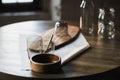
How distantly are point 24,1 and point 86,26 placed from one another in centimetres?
147

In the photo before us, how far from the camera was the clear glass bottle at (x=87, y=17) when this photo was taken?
1.93 metres

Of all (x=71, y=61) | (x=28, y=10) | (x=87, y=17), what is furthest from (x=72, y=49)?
(x=28, y=10)

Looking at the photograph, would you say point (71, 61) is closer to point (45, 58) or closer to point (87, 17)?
point (45, 58)

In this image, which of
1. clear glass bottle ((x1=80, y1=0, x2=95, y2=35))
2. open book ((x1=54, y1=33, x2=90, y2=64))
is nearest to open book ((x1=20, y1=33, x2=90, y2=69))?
open book ((x1=54, y1=33, x2=90, y2=64))

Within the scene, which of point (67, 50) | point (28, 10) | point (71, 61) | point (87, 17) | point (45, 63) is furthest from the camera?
point (28, 10)

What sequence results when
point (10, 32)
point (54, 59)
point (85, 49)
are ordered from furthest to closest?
point (10, 32) → point (85, 49) → point (54, 59)

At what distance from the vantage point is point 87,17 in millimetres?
1950

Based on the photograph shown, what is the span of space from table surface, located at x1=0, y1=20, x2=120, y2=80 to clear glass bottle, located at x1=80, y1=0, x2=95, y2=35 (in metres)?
0.12

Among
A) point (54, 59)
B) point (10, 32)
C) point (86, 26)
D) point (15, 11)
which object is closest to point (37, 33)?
point (10, 32)

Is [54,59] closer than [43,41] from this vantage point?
Yes

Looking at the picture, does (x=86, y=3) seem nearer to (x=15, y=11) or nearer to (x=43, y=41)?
(x=43, y=41)

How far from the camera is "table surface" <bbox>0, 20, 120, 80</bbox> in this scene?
1317 millimetres

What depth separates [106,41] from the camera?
5.92ft

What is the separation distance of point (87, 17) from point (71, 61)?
562 millimetres
